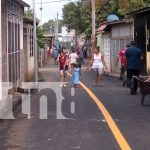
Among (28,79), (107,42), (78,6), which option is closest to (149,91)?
(28,79)

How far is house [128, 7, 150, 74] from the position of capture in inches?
1046

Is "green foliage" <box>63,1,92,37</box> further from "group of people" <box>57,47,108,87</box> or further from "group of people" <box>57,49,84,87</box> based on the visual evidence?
"group of people" <box>57,47,108,87</box>

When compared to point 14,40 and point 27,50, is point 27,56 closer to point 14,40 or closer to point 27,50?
point 27,50

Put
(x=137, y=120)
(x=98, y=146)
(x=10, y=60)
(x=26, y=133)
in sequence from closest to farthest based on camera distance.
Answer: (x=98, y=146) < (x=26, y=133) < (x=137, y=120) < (x=10, y=60)

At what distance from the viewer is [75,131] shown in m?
10.6

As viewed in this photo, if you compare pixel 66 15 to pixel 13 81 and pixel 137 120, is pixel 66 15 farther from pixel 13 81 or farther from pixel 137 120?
pixel 137 120

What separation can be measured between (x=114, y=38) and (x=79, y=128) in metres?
25.3

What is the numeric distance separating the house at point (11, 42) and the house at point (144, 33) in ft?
24.4

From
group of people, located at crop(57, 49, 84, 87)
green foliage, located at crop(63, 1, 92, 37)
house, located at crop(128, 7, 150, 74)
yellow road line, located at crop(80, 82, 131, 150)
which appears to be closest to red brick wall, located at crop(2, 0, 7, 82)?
yellow road line, located at crop(80, 82, 131, 150)

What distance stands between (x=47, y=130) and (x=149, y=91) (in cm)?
499

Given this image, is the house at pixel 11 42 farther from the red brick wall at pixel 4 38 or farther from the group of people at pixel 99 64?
the group of people at pixel 99 64

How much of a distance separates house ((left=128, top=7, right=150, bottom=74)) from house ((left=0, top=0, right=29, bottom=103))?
24.4 feet

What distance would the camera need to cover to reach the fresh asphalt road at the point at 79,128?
914cm

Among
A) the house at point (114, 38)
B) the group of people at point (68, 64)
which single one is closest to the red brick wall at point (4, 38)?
the group of people at point (68, 64)
